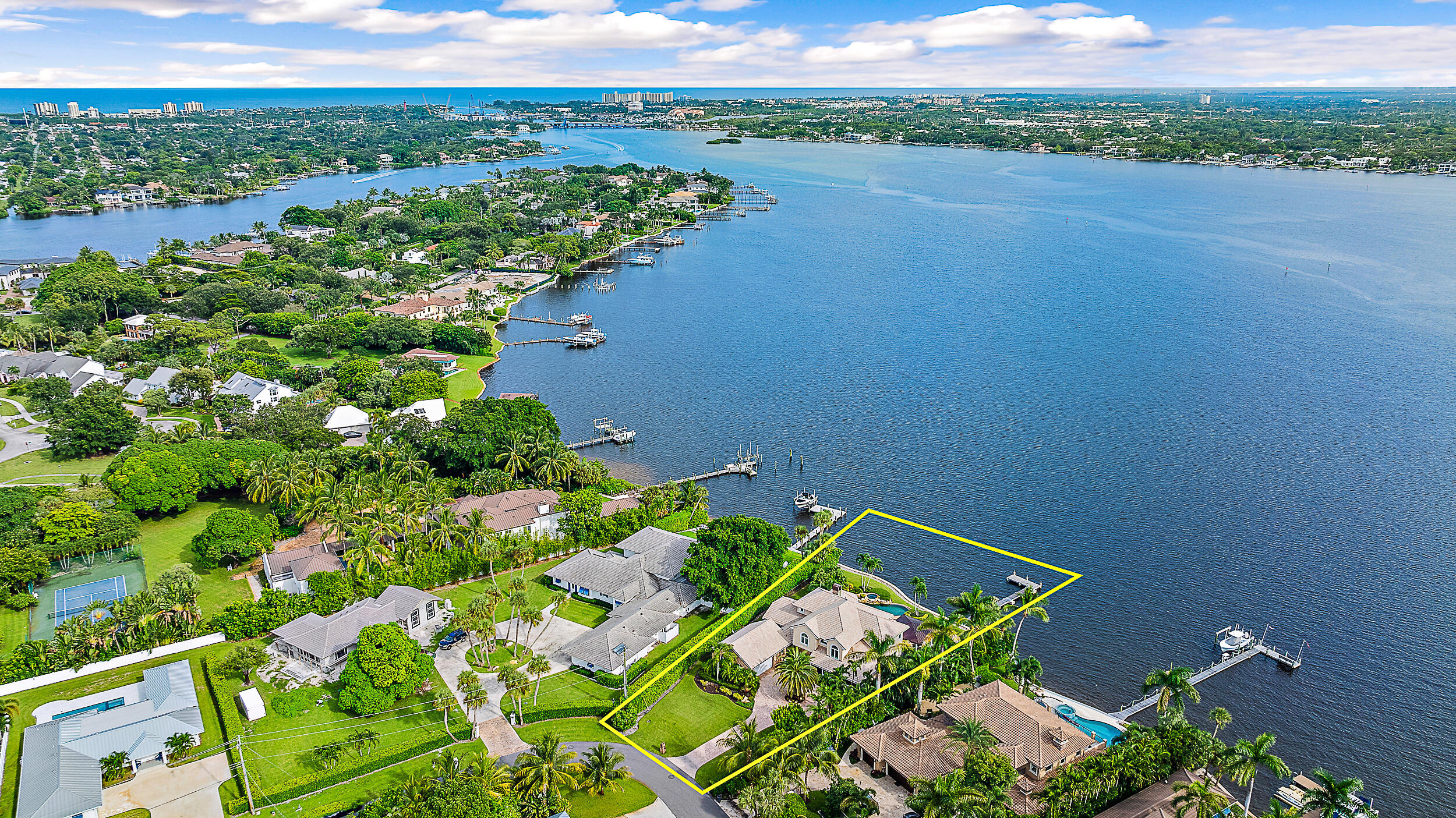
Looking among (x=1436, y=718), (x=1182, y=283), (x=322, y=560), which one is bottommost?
(x=1436, y=718)

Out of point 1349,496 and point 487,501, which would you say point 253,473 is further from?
point 1349,496

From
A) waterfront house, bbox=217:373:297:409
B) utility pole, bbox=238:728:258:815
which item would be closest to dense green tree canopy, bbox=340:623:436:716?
utility pole, bbox=238:728:258:815

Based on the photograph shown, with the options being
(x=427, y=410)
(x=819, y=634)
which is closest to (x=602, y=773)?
(x=819, y=634)

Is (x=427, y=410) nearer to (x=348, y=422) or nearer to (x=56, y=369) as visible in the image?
(x=348, y=422)

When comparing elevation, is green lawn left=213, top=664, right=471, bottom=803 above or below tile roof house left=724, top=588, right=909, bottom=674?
below

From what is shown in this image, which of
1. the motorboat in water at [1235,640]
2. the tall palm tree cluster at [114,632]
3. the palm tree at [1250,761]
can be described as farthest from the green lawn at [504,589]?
the motorboat in water at [1235,640]

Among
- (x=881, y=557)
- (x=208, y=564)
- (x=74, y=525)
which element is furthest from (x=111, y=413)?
(x=881, y=557)

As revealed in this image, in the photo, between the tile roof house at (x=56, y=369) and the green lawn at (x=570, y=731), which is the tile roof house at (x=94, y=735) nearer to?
the green lawn at (x=570, y=731)

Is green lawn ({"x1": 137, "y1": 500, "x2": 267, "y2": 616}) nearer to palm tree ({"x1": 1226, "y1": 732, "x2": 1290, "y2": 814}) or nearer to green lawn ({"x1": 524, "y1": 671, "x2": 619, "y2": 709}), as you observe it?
green lawn ({"x1": 524, "y1": 671, "x2": 619, "y2": 709})
